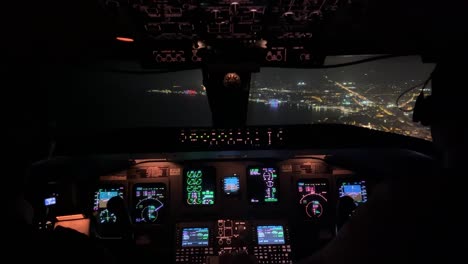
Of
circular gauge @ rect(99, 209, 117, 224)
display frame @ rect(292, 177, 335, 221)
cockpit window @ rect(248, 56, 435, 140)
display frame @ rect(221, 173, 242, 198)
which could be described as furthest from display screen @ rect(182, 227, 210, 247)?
cockpit window @ rect(248, 56, 435, 140)

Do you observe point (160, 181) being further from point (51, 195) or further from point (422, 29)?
point (422, 29)

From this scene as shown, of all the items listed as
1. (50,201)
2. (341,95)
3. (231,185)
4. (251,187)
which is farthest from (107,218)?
(341,95)

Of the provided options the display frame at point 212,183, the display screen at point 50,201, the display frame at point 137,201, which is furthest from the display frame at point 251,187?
the display screen at point 50,201

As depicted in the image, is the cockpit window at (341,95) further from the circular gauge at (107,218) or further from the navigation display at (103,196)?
the circular gauge at (107,218)

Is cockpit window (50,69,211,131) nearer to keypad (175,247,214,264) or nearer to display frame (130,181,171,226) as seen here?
display frame (130,181,171,226)

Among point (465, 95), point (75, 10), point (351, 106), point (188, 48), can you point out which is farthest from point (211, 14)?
point (351, 106)

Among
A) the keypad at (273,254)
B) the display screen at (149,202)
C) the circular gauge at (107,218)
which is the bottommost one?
the keypad at (273,254)
